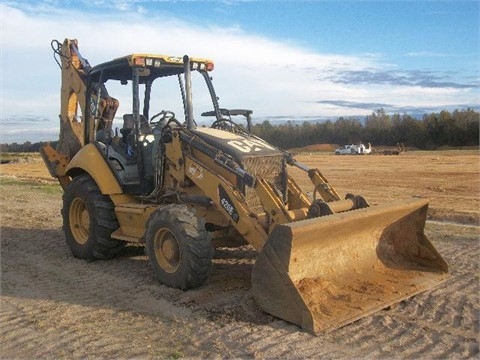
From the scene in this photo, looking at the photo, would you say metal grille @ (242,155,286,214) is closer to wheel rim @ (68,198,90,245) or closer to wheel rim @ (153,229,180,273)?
wheel rim @ (153,229,180,273)

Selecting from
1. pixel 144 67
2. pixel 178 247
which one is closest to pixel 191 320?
pixel 178 247

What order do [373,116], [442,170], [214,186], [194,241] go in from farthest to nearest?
[373,116], [442,170], [214,186], [194,241]

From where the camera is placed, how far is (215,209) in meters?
7.02

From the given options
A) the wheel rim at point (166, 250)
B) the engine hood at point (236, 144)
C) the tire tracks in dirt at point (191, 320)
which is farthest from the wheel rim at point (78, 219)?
the engine hood at point (236, 144)

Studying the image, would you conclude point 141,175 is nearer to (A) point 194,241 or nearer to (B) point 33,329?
(A) point 194,241

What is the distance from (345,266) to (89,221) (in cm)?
397

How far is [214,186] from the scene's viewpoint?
6.65m

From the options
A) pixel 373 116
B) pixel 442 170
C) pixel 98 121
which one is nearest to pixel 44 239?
pixel 98 121

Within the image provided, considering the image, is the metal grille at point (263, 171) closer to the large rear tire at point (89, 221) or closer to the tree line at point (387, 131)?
the large rear tire at point (89, 221)

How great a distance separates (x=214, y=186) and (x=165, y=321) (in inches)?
70.5

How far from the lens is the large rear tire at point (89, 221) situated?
26.2 ft

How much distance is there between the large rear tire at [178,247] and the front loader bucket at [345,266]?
0.91m

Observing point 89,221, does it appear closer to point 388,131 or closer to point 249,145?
point 249,145

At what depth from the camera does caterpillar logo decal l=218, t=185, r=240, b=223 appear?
6.33 meters
